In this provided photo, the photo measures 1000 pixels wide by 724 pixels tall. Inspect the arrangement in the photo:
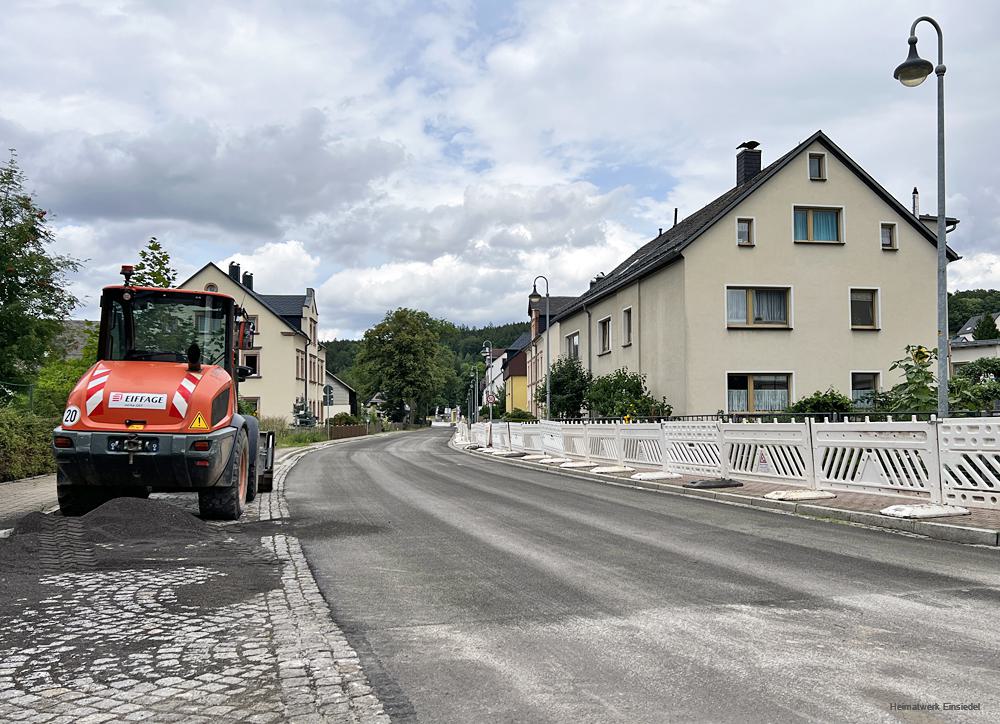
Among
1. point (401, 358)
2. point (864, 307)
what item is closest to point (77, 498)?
point (864, 307)

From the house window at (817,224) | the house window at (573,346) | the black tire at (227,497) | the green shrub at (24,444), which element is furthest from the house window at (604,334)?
the black tire at (227,497)

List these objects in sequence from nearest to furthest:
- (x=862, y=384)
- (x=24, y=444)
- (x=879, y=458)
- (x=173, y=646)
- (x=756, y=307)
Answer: (x=173, y=646) < (x=879, y=458) < (x=24, y=444) < (x=756, y=307) < (x=862, y=384)

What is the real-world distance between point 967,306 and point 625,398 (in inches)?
3460

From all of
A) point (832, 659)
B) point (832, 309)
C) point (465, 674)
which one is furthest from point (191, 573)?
point (832, 309)

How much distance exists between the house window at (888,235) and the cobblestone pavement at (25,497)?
26889 millimetres

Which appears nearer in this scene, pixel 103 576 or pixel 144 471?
pixel 103 576

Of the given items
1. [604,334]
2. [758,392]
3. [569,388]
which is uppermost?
[604,334]

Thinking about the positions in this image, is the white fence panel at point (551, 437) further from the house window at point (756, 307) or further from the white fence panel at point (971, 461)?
the white fence panel at point (971, 461)

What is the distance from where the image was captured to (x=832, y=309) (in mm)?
29297

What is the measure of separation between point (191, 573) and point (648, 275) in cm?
2675

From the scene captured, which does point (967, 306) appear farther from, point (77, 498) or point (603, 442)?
point (77, 498)

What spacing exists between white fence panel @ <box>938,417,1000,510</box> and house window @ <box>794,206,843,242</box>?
19.8 metres

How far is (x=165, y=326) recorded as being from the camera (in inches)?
443

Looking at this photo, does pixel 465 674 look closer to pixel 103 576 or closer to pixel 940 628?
pixel 940 628
